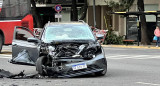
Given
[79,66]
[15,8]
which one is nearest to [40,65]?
[79,66]

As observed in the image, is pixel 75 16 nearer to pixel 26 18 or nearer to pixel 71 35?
pixel 26 18

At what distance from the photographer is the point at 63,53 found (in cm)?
1386

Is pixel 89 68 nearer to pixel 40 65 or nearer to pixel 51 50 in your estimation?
pixel 51 50

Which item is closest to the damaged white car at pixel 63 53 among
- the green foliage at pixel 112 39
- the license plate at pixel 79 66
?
Result: the license plate at pixel 79 66

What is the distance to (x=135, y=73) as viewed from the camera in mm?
15461

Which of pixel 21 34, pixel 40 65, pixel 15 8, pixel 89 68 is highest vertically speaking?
pixel 15 8

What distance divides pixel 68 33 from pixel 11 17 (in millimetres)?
11625

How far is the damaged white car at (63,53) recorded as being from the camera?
13.7 metres

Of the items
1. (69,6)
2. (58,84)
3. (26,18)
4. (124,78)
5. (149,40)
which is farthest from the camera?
(69,6)

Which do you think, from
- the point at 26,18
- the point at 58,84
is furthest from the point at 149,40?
the point at 58,84

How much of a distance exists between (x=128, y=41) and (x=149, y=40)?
1640 millimetres

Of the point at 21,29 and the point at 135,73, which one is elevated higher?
the point at 21,29

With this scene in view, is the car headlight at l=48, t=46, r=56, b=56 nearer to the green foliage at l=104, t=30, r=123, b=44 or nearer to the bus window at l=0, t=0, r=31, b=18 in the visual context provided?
the bus window at l=0, t=0, r=31, b=18

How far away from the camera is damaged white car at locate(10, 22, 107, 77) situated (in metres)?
13.7
